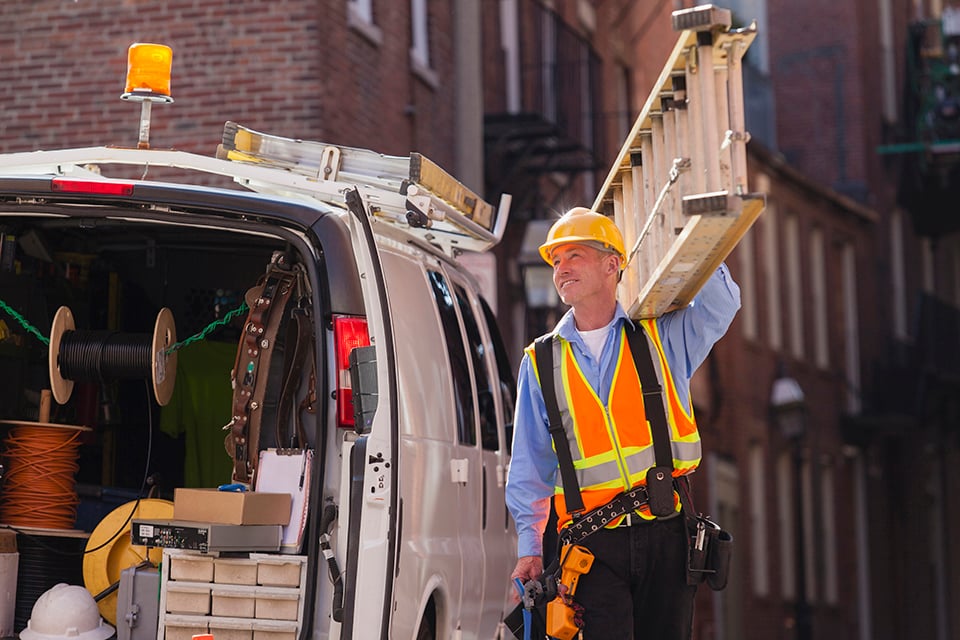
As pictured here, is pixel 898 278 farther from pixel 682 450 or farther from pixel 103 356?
pixel 682 450

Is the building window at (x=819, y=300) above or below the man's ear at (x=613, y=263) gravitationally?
above

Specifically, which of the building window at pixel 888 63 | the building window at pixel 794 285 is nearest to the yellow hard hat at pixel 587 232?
the building window at pixel 794 285

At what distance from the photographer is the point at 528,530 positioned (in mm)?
6359

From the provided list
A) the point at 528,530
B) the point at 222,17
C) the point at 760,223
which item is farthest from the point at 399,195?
the point at 760,223

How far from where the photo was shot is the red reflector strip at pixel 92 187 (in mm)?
6461

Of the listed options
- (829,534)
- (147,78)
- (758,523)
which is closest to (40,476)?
(147,78)

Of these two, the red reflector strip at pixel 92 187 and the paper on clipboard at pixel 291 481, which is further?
the red reflector strip at pixel 92 187

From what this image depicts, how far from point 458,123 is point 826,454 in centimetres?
2034

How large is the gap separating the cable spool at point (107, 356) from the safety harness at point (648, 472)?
1877 mm

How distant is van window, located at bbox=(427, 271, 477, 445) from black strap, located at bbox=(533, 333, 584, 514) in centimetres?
116

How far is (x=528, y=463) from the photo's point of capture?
6363mm

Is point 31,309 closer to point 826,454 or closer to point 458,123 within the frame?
point 458,123

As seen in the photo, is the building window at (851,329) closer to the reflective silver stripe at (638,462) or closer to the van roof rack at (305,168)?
the van roof rack at (305,168)

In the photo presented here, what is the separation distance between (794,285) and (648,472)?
86.5ft
